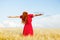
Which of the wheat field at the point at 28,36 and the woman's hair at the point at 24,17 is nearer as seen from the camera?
the wheat field at the point at 28,36

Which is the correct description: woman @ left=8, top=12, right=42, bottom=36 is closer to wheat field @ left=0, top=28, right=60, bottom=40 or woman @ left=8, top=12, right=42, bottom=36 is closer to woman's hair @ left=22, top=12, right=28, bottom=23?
woman's hair @ left=22, top=12, right=28, bottom=23

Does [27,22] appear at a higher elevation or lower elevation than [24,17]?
lower

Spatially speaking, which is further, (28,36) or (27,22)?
(27,22)

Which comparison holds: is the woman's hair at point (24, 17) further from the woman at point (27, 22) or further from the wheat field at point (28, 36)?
the wheat field at point (28, 36)

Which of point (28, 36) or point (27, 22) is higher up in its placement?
point (28, 36)

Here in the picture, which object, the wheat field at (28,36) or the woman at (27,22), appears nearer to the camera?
the wheat field at (28,36)

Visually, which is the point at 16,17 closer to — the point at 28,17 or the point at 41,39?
the point at 28,17

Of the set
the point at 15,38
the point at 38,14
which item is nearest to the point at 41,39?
the point at 15,38

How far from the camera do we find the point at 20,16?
4.75m

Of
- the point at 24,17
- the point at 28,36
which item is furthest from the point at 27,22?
the point at 28,36

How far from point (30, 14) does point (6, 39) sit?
166cm

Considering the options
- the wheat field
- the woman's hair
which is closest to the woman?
the woman's hair

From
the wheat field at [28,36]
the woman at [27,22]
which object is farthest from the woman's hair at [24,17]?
the wheat field at [28,36]

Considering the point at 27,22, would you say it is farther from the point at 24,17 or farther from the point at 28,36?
the point at 28,36
